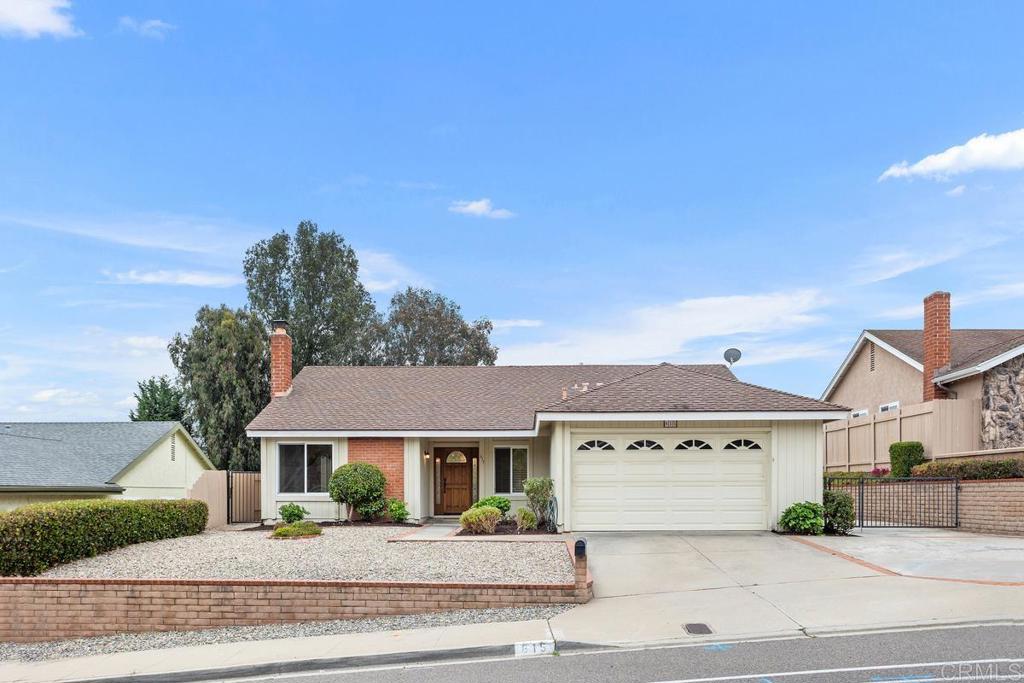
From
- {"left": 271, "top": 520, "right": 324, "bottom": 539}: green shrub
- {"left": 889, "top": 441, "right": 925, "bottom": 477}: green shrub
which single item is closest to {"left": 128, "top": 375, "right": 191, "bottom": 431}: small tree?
{"left": 271, "top": 520, "right": 324, "bottom": 539}: green shrub

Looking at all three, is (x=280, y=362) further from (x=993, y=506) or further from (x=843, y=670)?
(x=843, y=670)

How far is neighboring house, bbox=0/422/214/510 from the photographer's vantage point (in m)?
18.5

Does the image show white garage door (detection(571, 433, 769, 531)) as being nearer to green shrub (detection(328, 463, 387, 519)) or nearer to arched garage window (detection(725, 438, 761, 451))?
arched garage window (detection(725, 438, 761, 451))

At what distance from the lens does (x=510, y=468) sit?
925 inches

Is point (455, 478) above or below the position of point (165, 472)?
below

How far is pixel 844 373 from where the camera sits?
3369 centimetres

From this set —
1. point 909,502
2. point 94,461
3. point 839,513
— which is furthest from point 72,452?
point 909,502

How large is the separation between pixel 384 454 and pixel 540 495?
19.1 ft

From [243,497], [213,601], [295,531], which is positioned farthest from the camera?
[243,497]

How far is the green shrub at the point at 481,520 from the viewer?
1758 cm

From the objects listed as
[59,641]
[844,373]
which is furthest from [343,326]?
[59,641]

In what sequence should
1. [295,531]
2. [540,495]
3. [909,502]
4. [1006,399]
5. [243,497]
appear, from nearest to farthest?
1. [295,531]
2. [540,495]
3. [909,502]
4. [1006,399]
5. [243,497]

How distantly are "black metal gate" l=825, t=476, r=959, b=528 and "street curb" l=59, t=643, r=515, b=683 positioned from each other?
12.5m

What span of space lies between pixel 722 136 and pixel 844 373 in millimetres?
15696
